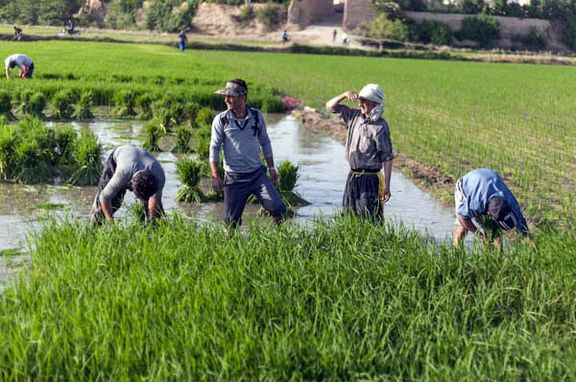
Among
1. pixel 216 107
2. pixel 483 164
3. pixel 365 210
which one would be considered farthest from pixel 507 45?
pixel 365 210

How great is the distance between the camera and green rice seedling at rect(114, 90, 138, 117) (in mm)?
16359

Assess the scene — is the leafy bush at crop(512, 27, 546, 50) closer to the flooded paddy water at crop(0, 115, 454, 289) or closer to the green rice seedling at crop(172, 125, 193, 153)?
the flooded paddy water at crop(0, 115, 454, 289)

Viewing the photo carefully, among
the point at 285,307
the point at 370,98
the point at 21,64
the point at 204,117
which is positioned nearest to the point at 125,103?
the point at 204,117

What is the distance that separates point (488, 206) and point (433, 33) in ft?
199

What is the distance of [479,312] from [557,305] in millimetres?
519

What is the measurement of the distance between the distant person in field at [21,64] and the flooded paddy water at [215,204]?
7046 mm

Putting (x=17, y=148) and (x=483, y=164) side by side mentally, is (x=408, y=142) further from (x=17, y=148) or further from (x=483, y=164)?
(x=17, y=148)

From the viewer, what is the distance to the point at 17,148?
370 inches

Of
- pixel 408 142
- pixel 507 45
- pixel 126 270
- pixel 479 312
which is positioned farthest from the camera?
pixel 507 45

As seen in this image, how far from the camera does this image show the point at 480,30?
66438 millimetres

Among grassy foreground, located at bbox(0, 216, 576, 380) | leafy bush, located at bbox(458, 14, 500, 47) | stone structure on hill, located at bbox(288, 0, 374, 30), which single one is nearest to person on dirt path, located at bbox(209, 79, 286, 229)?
grassy foreground, located at bbox(0, 216, 576, 380)

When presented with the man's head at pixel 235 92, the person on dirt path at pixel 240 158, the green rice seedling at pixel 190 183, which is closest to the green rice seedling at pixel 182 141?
the green rice seedling at pixel 190 183

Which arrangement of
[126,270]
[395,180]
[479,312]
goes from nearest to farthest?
[479,312]
[126,270]
[395,180]

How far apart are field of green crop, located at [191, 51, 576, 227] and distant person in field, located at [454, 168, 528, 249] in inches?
79.3
